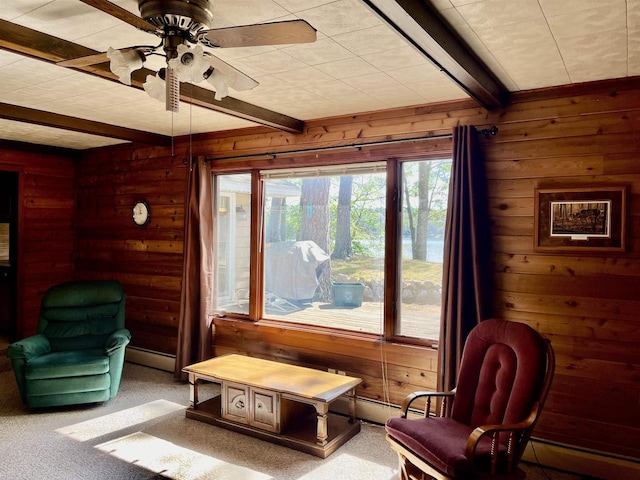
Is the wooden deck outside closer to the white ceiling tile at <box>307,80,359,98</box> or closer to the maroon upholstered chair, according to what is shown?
A: the maroon upholstered chair

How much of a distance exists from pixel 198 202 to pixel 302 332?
1.63 metres

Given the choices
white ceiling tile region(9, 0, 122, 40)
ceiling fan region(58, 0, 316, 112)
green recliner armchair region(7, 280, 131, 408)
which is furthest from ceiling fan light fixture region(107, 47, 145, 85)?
green recliner armchair region(7, 280, 131, 408)

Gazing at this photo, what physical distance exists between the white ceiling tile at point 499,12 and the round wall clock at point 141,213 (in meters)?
4.12

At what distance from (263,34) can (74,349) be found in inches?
148

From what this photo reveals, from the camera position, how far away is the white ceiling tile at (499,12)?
1.93 m

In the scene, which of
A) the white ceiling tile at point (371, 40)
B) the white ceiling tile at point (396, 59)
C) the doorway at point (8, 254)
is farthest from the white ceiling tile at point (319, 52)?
the doorway at point (8, 254)

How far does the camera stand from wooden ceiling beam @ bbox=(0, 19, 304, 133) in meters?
2.21

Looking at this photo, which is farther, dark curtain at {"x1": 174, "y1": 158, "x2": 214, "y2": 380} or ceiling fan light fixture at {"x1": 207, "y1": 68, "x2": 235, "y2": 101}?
dark curtain at {"x1": 174, "y1": 158, "x2": 214, "y2": 380}

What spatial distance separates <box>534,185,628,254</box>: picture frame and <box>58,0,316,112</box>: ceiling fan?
2137 mm

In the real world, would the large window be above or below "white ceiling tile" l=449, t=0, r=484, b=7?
below

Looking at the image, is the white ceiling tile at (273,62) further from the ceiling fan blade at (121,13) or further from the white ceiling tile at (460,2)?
the white ceiling tile at (460,2)

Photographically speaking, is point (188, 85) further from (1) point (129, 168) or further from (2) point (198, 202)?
(1) point (129, 168)

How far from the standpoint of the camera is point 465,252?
3266 millimetres

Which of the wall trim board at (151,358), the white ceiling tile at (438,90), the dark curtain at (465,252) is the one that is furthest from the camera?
the wall trim board at (151,358)
